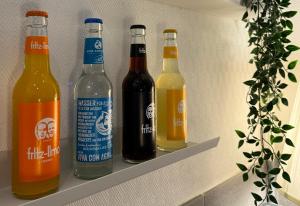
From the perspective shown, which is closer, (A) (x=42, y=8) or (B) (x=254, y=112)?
(A) (x=42, y=8)

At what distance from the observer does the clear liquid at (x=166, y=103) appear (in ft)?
2.05

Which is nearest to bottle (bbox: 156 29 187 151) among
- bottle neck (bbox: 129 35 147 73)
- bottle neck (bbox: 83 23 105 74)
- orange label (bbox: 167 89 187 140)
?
orange label (bbox: 167 89 187 140)

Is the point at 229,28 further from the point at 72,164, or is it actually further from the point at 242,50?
the point at 72,164

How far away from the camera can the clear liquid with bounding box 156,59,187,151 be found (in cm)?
62

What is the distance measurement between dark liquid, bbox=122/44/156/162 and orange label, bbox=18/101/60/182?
0.60 ft

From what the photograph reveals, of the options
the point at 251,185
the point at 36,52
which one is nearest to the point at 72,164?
the point at 36,52

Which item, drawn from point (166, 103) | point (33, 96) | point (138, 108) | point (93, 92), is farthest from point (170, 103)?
point (33, 96)

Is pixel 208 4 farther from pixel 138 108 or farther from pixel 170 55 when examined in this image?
pixel 138 108

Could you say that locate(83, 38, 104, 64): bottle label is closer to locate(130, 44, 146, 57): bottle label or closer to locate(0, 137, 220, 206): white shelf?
locate(130, 44, 146, 57): bottle label

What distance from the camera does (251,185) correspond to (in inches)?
46.5

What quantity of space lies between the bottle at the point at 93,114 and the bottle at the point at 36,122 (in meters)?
0.06

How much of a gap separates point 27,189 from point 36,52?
20cm

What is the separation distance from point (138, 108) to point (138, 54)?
11 cm

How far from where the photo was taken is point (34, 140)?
37cm
